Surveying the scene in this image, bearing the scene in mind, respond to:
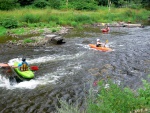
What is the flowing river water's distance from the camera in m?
8.77

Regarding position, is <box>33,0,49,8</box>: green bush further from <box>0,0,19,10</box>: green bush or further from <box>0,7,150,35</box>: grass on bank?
<box>0,7,150,35</box>: grass on bank

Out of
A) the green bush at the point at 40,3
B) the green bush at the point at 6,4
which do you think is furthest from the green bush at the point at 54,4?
the green bush at the point at 6,4

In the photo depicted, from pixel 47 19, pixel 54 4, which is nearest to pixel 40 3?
pixel 54 4

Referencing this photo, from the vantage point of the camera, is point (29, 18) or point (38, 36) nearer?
point (38, 36)

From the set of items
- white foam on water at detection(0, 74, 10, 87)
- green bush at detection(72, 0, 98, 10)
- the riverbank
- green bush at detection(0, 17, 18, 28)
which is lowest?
white foam on water at detection(0, 74, 10, 87)

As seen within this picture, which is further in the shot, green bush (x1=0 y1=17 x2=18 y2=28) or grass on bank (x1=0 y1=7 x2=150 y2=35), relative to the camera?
grass on bank (x1=0 y1=7 x2=150 y2=35)

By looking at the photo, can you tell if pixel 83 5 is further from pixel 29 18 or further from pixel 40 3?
pixel 29 18

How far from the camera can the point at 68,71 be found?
39.5ft

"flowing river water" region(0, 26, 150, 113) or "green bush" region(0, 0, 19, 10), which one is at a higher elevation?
"green bush" region(0, 0, 19, 10)

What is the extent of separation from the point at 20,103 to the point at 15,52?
833 cm

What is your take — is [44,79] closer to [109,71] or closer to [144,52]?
[109,71]

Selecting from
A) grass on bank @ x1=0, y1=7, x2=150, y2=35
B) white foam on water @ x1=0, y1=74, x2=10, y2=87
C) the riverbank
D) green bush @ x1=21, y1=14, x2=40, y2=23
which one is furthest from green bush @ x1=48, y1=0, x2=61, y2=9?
white foam on water @ x1=0, y1=74, x2=10, y2=87

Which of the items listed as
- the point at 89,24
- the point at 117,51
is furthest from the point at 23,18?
the point at 117,51

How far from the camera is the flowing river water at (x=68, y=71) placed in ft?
28.8
